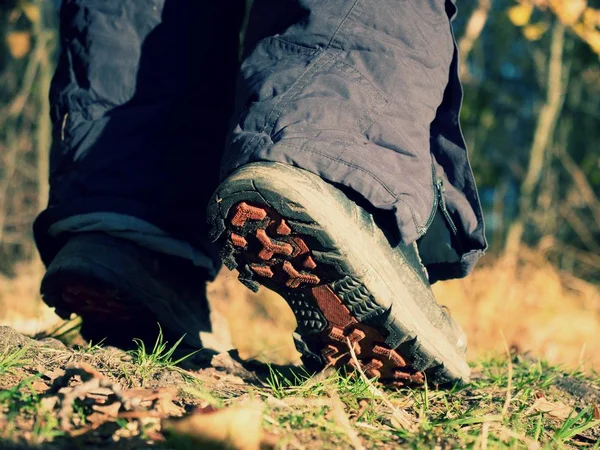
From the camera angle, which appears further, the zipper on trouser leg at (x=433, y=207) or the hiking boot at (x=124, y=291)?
the hiking boot at (x=124, y=291)

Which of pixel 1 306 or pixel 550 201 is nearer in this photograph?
pixel 1 306

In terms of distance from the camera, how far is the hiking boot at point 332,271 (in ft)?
4.71

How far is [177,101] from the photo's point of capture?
2135mm

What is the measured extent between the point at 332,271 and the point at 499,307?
12.7 feet

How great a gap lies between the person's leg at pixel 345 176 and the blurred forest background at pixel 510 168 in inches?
100

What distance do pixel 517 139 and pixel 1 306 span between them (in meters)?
5.23

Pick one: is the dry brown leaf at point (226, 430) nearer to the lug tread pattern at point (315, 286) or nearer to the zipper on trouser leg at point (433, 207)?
the lug tread pattern at point (315, 286)

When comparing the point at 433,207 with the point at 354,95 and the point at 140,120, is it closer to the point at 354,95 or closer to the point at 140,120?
the point at 354,95

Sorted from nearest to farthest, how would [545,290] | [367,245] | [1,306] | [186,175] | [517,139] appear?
[367,245]
[186,175]
[1,306]
[545,290]
[517,139]

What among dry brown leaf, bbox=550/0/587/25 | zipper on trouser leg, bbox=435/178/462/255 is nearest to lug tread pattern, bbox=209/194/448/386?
zipper on trouser leg, bbox=435/178/462/255

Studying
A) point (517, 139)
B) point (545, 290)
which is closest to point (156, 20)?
point (545, 290)

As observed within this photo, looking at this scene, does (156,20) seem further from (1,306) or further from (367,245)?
(1,306)

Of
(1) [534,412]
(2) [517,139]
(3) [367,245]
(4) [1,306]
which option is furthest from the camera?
(2) [517,139]

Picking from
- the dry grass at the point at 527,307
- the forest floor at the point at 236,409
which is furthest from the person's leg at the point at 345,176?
the dry grass at the point at 527,307
